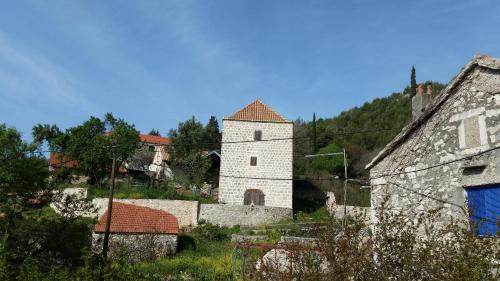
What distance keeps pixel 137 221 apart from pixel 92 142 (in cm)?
1277

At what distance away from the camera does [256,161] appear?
1348 inches

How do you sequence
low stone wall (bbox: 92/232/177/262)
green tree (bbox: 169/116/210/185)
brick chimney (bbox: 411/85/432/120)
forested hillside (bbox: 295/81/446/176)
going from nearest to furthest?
brick chimney (bbox: 411/85/432/120), low stone wall (bbox: 92/232/177/262), green tree (bbox: 169/116/210/185), forested hillside (bbox: 295/81/446/176)

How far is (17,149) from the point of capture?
17172mm

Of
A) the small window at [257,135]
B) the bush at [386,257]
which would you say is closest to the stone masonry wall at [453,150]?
the bush at [386,257]

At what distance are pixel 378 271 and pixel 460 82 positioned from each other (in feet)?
17.4

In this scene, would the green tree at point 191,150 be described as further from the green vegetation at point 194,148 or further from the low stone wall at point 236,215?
the low stone wall at point 236,215

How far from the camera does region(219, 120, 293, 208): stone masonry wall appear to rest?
33.5 metres

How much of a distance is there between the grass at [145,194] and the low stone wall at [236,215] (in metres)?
1.55

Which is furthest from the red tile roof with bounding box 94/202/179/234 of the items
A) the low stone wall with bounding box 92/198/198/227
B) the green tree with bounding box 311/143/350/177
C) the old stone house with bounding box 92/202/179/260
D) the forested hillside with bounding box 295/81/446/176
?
the green tree with bounding box 311/143/350/177

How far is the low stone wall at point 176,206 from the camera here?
1215 inches

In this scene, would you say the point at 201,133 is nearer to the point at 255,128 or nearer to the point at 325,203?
the point at 255,128

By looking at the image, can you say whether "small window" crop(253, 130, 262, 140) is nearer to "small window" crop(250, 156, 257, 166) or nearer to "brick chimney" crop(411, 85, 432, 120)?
"small window" crop(250, 156, 257, 166)

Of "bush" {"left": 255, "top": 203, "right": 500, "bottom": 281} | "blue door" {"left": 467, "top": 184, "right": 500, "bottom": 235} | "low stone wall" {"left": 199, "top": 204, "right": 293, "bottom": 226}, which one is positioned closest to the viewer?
"bush" {"left": 255, "top": 203, "right": 500, "bottom": 281}

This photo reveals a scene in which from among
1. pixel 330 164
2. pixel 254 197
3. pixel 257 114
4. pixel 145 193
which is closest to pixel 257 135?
pixel 257 114
